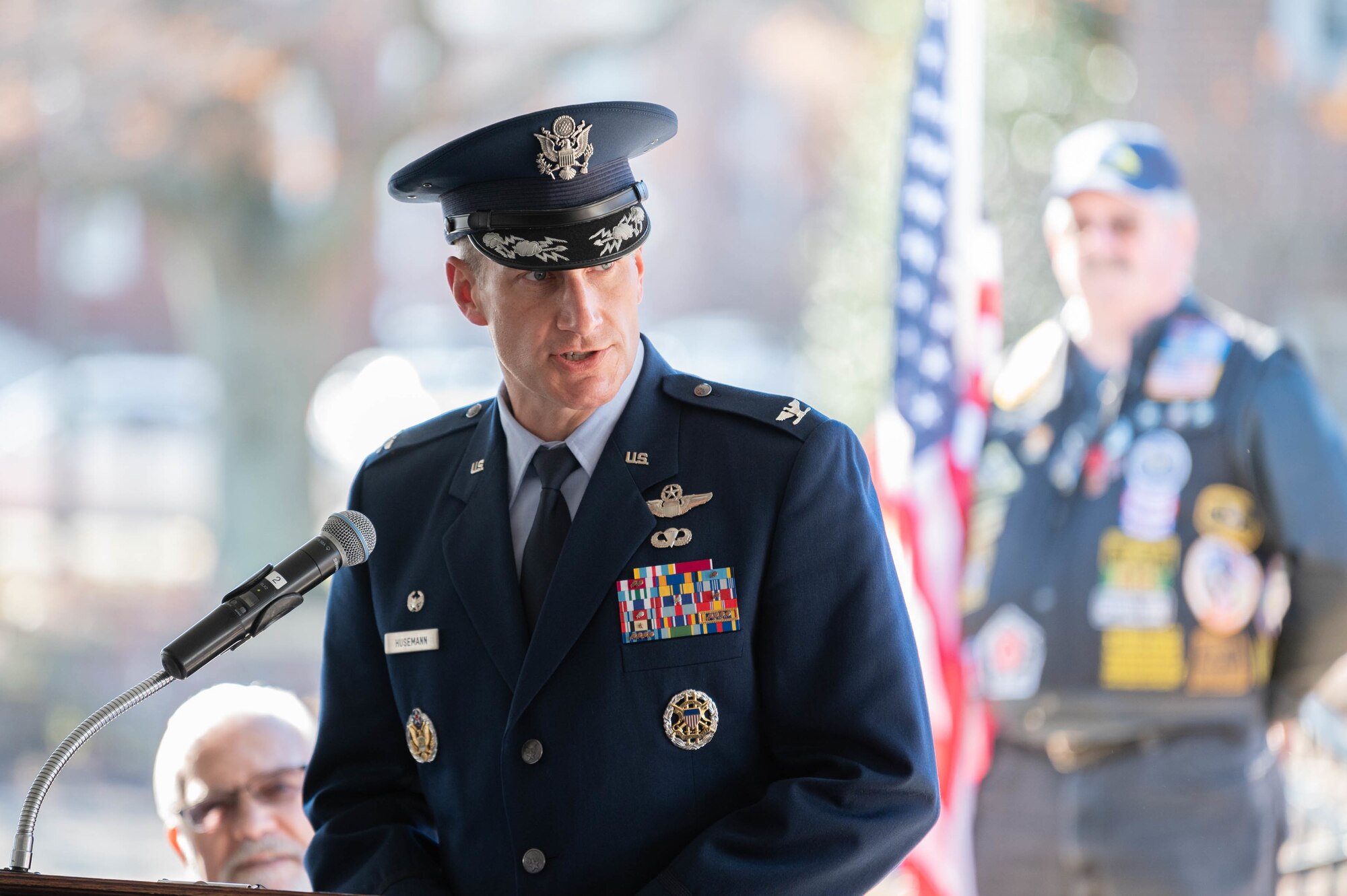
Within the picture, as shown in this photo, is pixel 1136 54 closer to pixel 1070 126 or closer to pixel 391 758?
pixel 1070 126

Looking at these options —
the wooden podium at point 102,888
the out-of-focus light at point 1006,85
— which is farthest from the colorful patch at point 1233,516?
the out-of-focus light at point 1006,85

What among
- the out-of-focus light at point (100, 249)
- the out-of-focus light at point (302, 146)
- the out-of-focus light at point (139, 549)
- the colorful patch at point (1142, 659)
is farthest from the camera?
the out-of-focus light at point (100, 249)

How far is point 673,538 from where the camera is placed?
152cm

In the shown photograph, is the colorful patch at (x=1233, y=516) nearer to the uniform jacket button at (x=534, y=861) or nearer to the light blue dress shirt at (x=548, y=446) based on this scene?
the light blue dress shirt at (x=548, y=446)

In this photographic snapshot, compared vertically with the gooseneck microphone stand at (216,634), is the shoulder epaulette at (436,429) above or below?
above

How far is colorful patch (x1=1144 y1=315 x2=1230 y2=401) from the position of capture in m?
3.23

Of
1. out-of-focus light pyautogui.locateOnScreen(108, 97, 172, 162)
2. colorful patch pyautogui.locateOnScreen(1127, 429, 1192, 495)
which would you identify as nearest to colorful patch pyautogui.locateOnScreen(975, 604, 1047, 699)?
colorful patch pyautogui.locateOnScreen(1127, 429, 1192, 495)

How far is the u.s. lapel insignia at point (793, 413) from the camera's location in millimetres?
1525

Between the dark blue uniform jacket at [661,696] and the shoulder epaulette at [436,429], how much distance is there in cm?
13

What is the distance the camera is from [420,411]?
665cm

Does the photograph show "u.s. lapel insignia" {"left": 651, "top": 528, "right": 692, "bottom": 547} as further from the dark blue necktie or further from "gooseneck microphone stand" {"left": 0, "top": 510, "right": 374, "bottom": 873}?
"gooseneck microphone stand" {"left": 0, "top": 510, "right": 374, "bottom": 873}

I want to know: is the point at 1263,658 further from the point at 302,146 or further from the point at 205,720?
the point at 302,146

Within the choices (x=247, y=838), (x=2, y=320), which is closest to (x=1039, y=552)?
(x=247, y=838)

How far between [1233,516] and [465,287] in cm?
213
